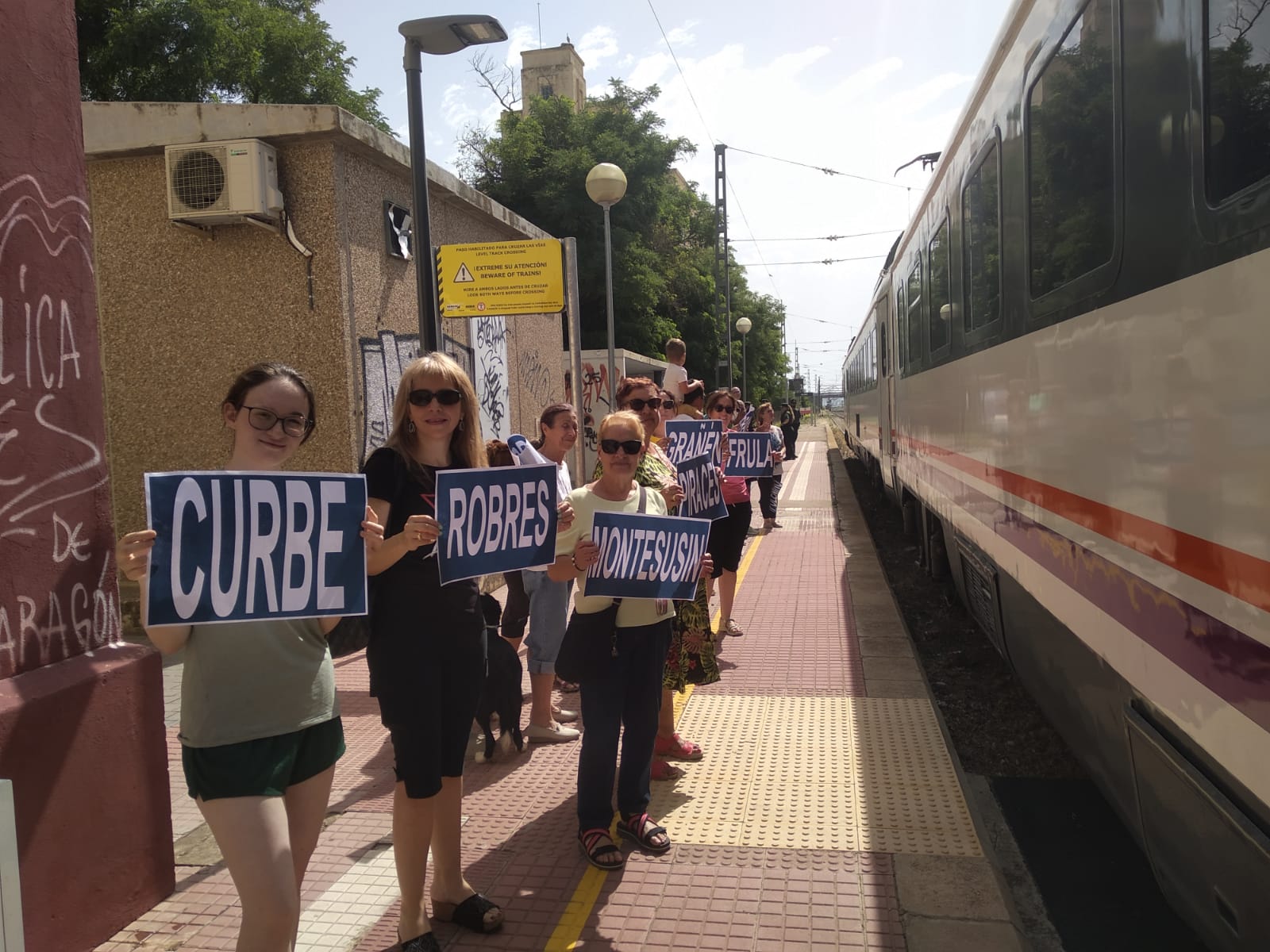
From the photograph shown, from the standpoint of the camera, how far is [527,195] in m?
29.8

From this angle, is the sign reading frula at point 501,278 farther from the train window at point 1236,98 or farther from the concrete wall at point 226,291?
the train window at point 1236,98

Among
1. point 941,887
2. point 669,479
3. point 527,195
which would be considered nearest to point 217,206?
Answer: point 669,479

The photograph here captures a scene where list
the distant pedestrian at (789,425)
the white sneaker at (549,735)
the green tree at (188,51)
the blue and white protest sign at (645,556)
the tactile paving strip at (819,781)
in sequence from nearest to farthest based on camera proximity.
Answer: the blue and white protest sign at (645,556), the tactile paving strip at (819,781), the white sneaker at (549,735), the distant pedestrian at (789,425), the green tree at (188,51)

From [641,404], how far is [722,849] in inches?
84.0

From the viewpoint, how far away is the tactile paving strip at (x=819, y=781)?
4027 millimetres

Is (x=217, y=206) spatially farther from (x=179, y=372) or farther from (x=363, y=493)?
(x=363, y=493)

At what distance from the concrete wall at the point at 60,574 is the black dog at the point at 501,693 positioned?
145 centimetres

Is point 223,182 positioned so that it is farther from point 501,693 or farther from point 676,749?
point 676,749

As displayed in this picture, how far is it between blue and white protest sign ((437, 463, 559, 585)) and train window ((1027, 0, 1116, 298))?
191 centimetres

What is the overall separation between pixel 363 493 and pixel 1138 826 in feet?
8.04

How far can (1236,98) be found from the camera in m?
2.18

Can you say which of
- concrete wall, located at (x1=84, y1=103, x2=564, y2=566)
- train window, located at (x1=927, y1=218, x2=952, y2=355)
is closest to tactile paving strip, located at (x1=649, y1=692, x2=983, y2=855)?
train window, located at (x1=927, y1=218, x2=952, y2=355)

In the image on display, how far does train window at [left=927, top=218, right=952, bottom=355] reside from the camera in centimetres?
677

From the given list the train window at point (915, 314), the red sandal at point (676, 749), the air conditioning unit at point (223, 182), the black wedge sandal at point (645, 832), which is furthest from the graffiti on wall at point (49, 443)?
the train window at point (915, 314)
